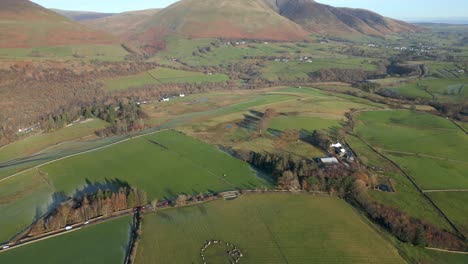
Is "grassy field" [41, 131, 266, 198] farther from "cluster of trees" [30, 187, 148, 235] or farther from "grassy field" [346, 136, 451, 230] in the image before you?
"grassy field" [346, 136, 451, 230]

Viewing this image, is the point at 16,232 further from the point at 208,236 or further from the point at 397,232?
the point at 397,232

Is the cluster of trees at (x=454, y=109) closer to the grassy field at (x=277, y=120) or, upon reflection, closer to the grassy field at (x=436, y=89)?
the grassy field at (x=436, y=89)

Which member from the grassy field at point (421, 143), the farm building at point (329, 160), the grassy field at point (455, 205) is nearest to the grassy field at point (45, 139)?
the farm building at point (329, 160)

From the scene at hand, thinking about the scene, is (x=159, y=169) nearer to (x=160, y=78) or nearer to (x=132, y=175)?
(x=132, y=175)

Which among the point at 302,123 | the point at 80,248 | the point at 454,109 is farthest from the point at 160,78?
the point at 80,248

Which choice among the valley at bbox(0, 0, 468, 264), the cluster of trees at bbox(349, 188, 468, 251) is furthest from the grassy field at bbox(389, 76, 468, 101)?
the cluster of trees at bbox(349, 188, 468, 251)

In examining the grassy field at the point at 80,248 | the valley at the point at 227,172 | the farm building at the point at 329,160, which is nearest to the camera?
the grassy field at the point at 80,248
